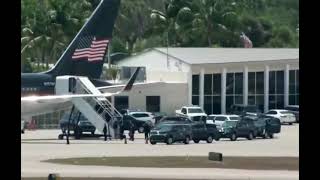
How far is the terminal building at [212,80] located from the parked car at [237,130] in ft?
66.6

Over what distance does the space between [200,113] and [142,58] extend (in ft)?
48.0

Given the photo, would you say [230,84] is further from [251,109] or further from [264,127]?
[264,127]

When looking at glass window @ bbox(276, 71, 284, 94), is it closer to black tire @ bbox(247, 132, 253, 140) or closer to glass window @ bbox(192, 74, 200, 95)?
glass window @ bbox(192, 74, 200, 95)

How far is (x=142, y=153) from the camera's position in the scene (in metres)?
34.8

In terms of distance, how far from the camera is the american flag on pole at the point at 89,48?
5638cm

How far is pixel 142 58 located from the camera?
77750 mm

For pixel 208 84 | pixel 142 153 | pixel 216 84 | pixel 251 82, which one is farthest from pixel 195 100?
pixel 142 153

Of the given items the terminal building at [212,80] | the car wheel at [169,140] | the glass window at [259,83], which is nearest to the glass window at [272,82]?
the terminal building at [212,80]

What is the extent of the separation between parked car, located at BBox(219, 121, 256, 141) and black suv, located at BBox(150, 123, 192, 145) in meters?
4.72

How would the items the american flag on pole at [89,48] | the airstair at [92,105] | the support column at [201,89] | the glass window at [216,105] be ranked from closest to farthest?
the airstair at [92,105]
the american flag on pole at [89,48]
the support column at [201,89]
the glass window at [216,105]

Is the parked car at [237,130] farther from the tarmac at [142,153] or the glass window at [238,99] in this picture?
the glass window at [238,99]

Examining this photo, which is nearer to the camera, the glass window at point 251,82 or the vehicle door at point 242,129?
the vehicle door at point 242,129

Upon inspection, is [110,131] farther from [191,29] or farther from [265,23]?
[265,23]
